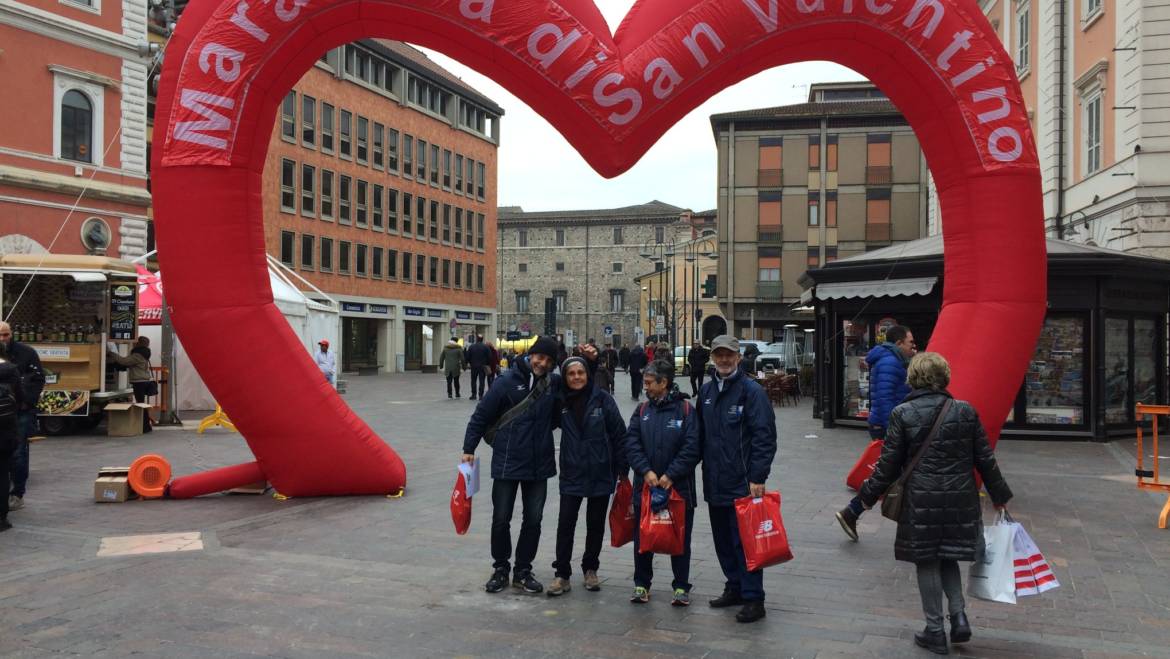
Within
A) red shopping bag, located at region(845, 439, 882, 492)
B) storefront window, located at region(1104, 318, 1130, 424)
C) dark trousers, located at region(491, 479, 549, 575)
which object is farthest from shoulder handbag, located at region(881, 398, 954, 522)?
storefront window, located at region(1104, 318, 1130, 424)

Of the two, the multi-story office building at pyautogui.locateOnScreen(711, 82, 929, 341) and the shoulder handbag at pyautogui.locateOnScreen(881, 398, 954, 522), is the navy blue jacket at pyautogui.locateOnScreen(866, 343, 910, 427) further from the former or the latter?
the multi-story office building at pyautogui.locateOnScreen(711, 82, 929, 341)

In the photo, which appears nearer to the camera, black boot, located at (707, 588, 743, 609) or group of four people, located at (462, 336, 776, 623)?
group of four people, located at (462, 336, 776, 623)

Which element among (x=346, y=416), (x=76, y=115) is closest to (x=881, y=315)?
(x=346, y=416)

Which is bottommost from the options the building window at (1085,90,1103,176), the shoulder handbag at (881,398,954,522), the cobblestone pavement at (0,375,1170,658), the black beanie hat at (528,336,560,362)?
the cobblestone pavement at (0,375,1170,658)

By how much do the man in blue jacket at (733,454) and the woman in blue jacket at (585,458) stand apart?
1.91 ft

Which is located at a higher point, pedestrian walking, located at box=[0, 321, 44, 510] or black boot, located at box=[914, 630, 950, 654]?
pedestrian walking, located at box=[0, 321, 44, 510]

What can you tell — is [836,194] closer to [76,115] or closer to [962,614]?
[76,115]

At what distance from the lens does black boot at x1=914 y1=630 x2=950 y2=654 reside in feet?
15.9

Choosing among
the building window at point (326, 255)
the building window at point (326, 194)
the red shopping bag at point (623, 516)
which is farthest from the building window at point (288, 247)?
the red shopping bag at point (623, 516)

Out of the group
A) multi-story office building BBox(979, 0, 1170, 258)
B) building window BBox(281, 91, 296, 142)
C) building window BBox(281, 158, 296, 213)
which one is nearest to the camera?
multi-story office building BBox(979, 0, 1170, 258)

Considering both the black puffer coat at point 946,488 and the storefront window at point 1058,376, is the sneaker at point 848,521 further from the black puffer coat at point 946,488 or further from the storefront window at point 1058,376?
the storefront window at point 1058,376

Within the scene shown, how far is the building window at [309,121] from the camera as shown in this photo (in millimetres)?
45000

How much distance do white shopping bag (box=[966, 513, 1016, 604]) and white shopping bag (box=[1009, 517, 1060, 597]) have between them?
0.03m

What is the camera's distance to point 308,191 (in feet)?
151
